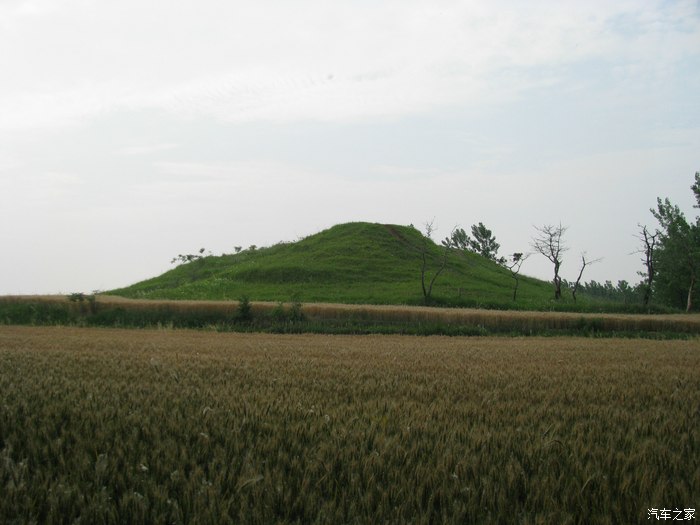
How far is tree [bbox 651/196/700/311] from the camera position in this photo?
63.7 m

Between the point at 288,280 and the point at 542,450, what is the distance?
52695mm

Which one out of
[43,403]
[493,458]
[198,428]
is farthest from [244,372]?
[493,458]

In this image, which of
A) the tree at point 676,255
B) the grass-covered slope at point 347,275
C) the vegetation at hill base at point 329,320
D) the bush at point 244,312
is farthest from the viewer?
the tree at point 676,255

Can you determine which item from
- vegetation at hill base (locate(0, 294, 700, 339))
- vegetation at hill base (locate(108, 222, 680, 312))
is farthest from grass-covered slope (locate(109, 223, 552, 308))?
vegetation at hill base (locate(0, 294, 700, 339))

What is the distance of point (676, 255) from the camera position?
6531 centimetres

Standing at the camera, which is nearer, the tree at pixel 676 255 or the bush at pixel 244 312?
the bush at pixel 244 312

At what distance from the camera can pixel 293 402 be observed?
6.90 metres

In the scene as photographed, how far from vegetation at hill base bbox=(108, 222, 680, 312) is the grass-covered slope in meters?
0.09

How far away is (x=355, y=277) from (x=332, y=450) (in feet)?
176

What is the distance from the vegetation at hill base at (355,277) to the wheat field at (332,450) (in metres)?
39.2

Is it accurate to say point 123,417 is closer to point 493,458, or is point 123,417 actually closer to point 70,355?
point 493,458

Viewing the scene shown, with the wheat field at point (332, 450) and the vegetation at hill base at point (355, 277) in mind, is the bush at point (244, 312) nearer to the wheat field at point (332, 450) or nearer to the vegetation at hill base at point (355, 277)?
the vegetation at hill base at point (355, 277)

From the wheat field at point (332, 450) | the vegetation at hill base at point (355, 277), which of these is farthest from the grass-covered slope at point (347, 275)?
the wheat field at point (332, 450)

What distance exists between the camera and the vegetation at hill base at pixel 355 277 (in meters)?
49.3
